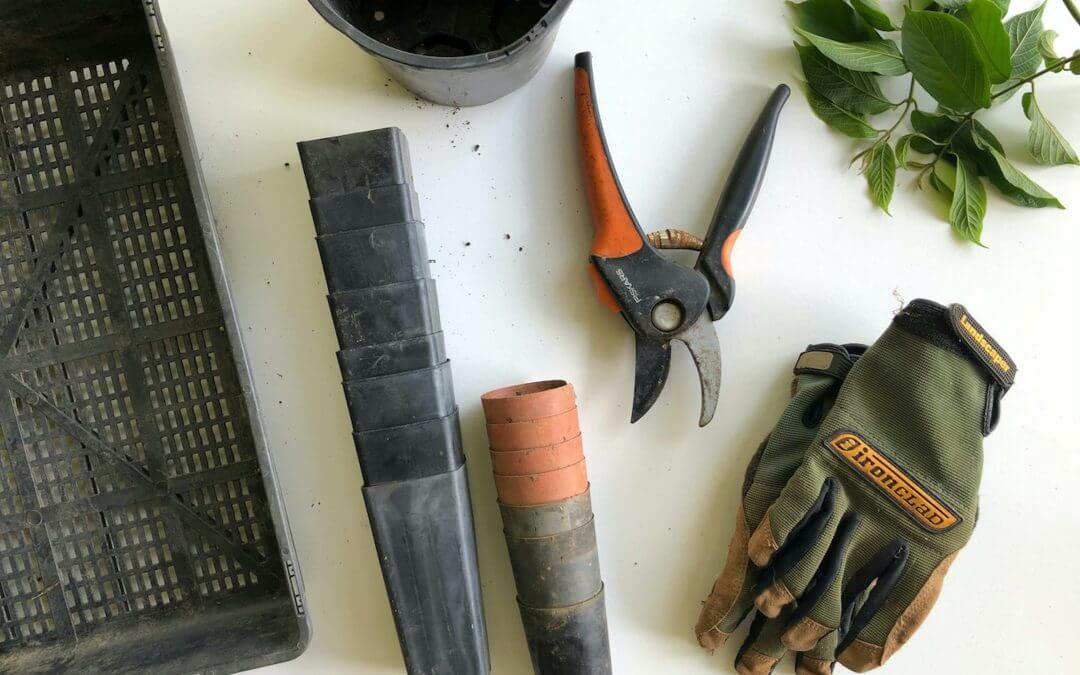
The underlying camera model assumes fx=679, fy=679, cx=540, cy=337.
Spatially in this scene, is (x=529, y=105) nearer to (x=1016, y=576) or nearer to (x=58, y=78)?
(x=58, y=78)

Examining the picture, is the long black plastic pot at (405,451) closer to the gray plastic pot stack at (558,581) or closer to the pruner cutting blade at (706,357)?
the gray plastic pot stack at (558,581)

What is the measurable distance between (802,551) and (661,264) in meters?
0.37

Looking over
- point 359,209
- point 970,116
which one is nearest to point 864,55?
point 970,116

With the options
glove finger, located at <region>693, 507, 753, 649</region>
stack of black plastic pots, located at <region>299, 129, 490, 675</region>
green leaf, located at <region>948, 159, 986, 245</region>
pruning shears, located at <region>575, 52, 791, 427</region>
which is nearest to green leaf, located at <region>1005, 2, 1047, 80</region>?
green leaf, located at <region>948, 159, 986, 245</region>

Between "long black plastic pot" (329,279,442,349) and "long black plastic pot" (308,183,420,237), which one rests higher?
"long black plastic pot" (308,183,420,237)

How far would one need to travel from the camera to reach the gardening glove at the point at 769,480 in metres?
0.82

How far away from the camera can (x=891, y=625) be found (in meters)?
0.81

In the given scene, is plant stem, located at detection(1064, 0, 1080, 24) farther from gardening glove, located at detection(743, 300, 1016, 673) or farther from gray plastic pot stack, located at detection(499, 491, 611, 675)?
gray plastic pot stack, located at detection(499, 491, 611, 675)

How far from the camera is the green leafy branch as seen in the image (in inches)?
30.7

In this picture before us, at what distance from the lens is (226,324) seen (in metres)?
0.72

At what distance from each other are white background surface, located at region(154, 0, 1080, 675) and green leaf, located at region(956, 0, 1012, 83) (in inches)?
4.1

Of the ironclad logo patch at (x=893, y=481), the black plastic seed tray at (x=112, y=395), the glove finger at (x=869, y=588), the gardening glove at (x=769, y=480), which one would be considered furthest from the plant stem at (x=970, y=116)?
the black plastic seed tray at (x=112, y=395)

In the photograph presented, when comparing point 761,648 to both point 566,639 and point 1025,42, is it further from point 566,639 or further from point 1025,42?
point 1025,42

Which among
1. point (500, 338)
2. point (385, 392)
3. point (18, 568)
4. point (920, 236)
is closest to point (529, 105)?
point (500, 338)
